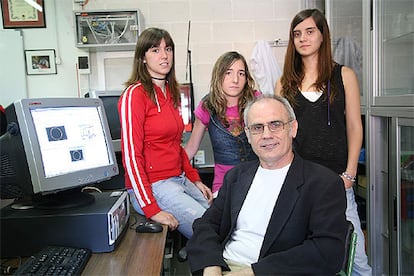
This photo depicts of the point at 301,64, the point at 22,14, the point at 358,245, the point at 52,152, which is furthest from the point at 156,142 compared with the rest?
the point at 22,14

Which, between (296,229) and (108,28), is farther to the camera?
(108,28)

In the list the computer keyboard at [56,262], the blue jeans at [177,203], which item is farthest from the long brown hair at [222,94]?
the computer keyboard at [56,262]

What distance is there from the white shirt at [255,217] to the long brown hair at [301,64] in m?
0.57

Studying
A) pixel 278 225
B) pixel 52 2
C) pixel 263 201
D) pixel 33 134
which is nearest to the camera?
pixel 33 134

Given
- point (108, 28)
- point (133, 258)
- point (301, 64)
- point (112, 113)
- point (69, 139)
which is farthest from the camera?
point (108, 28)

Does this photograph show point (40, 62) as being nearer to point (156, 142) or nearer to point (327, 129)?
point (156, 142)

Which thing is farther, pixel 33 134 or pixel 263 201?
pixel 263 201

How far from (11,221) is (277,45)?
2.73 m

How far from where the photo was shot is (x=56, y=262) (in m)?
1.10

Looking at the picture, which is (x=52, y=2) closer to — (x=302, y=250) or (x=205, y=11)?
(x=205, y=11)

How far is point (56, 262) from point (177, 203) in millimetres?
629

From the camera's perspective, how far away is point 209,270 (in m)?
1.31

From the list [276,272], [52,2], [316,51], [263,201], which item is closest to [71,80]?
[52,2]

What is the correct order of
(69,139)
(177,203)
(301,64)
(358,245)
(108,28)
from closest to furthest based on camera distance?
(69,139)
(177,203)
(358,245)
(301,64)
(108,28)
